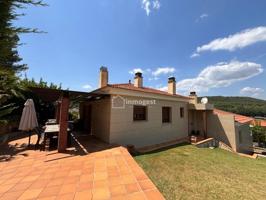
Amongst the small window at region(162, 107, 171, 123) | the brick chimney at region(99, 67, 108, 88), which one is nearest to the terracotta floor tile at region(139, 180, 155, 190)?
the brick chimney at region(99, 67, 108, 88)

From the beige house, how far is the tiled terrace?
10.2ft

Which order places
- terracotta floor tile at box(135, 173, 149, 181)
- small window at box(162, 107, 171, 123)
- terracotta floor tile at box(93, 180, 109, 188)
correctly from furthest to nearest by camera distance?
small window at box(162, 107, 171, 123) → terracotta floor tile at box(135, 173, 149, 181) → terracotta floor tile at box(93, 180, 109, 188)

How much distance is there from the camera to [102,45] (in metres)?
11.4

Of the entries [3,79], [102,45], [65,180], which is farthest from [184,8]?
[65,180]

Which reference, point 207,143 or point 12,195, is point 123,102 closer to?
point 12,195

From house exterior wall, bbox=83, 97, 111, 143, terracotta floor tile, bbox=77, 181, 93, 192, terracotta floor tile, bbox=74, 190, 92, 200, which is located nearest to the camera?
terracotta floor tile, bbox=74, 190, 92, 200

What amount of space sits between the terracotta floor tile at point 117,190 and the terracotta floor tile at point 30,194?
5.13 feet

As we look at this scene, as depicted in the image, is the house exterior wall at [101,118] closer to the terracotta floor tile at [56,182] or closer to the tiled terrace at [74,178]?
the tiled terrace at [74,178]

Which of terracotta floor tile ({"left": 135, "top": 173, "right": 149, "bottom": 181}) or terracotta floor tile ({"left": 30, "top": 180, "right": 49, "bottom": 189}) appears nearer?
terracotta floor tile ({"left": 30, "top": 180, "right": 49, "bottom": 189})

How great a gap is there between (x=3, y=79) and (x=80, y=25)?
7.29m

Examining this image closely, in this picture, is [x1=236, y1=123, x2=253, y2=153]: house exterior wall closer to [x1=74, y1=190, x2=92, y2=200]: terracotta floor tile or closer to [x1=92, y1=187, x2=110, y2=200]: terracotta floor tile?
[x1=92, y1=187, x2=110, y2=200]: terracotta floor tile

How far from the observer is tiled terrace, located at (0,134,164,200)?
9.67 ft

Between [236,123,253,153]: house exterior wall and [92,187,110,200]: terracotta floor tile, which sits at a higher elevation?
[92,187,110,200]: terracotta floor tile

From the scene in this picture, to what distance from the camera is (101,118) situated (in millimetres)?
9156
